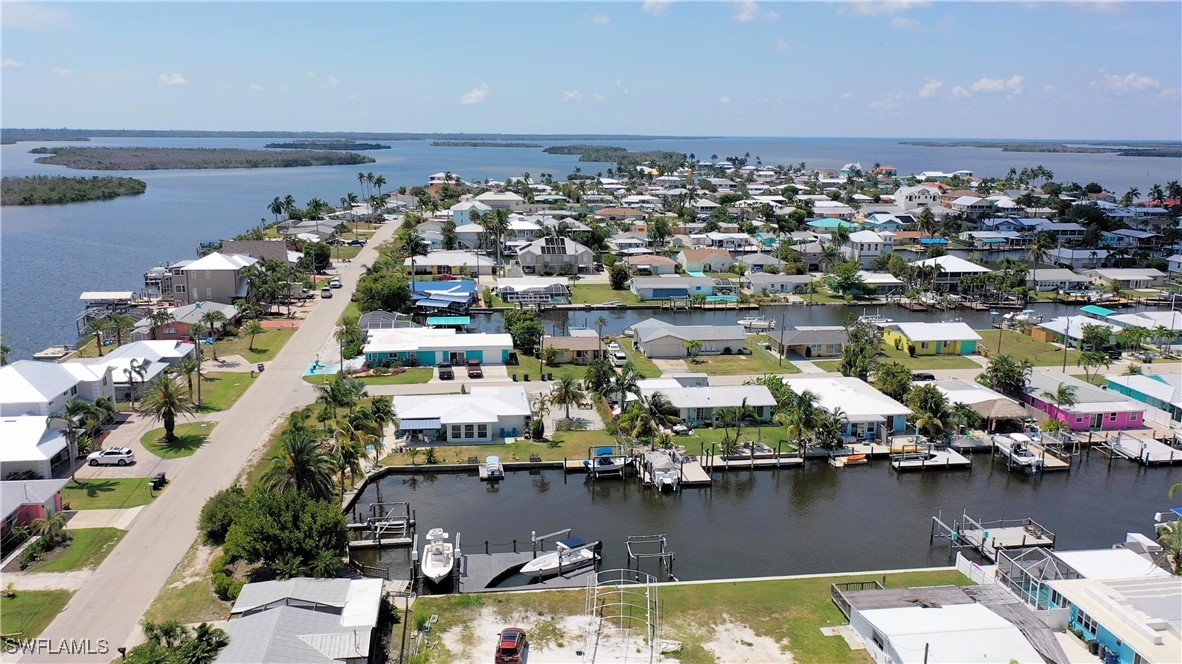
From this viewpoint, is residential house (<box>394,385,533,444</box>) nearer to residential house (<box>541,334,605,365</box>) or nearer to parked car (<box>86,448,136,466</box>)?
residential house (<box>541,334,605,365</box>)

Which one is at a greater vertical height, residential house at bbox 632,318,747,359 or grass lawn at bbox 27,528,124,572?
residential house at bbox 632,318,747,359

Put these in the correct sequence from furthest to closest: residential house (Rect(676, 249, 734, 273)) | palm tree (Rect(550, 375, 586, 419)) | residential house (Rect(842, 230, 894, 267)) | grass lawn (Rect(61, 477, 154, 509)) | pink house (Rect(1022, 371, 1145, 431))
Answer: residential house (Rect(842, 230, 894, 267)) → residential house (Rect(676, 249, 734, 273)) → pink house (Rect(1022, 371, 1145, 431)) → palm tree (Rect(550, 375, 586, 419)) → grass lawn (Rect(61, 477, 154, 509))

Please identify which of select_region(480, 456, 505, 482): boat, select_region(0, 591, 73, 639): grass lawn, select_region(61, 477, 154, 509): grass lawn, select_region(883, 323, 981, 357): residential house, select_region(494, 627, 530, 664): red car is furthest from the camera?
select_region(883, 323, 981, 357): residential house

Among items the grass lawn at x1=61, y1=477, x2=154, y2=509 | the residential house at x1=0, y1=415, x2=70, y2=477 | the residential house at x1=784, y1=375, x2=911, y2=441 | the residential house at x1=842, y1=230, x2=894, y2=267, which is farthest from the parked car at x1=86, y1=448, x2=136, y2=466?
the residential house at x1=842, y1=230, x2=894, y2=267

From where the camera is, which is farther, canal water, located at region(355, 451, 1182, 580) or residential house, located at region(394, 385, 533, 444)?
residential house, located at region(394, 385, 533, 444)

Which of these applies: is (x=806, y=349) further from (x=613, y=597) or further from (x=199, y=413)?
(x=199, y=413)

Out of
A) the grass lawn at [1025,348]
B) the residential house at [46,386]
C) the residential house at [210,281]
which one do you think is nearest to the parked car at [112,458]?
the residential house at [46,386]

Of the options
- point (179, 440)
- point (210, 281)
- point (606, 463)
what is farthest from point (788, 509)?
point (210, 281)

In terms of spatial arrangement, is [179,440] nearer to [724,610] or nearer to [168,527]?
[168,527]
